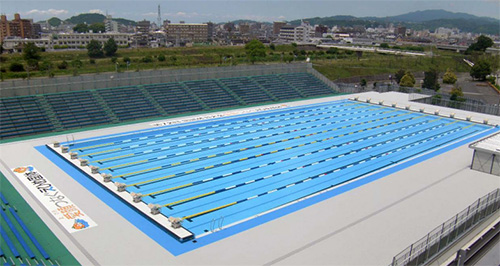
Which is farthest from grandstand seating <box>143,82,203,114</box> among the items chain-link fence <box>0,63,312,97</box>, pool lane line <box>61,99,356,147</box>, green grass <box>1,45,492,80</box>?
green grass <box>1,45,492,80</box>

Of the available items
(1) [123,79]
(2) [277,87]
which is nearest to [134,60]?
(1) [123,79]

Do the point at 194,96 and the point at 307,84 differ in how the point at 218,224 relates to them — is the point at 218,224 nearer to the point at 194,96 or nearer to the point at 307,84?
the point at 194,96

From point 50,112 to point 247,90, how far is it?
44.5 ft

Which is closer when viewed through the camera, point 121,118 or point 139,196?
point 139,196

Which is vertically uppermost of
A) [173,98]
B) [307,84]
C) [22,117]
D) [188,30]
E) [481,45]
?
[188,30]

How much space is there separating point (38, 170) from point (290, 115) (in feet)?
48.0

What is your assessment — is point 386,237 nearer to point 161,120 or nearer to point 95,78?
point 161,120

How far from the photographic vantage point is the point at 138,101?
2417cm

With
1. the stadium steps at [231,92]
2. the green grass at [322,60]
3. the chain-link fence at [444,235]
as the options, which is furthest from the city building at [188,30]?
the chain-link fence at [444,235]

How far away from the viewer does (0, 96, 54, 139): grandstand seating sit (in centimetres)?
1898

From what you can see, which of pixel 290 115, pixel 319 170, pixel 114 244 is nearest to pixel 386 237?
pixel 319 170

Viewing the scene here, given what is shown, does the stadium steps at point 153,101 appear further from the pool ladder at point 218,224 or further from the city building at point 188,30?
the city building at point 188,30

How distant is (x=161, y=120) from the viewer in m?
22.2

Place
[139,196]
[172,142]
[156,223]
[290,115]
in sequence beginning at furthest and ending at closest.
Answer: [290,115] → [172,142] → [139,196] → [156,223]
